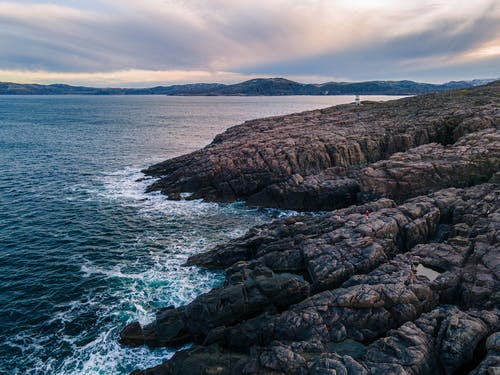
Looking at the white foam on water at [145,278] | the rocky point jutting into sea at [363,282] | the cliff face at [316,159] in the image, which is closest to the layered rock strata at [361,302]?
the rocky point jutting into sea at [363,282]

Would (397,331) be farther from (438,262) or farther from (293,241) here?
(293,241)

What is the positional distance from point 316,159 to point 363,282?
121ft

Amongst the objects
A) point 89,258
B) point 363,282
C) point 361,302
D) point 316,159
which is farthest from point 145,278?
point 316,159

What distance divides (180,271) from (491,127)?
59689 mm

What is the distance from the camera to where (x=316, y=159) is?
59.1 meters

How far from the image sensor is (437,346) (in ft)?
62.3

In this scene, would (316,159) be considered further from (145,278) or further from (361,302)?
(361,302)

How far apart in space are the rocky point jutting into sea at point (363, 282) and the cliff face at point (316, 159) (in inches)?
18.2

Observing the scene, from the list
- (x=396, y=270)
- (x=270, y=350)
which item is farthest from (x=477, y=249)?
(x=270, y=350)

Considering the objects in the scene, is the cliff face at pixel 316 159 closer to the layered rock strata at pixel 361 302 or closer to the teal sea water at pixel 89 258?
the teal sea water at pixel 89 258

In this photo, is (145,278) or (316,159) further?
(316,159)

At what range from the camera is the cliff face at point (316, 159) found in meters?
51.6

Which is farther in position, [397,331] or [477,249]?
[477,249]

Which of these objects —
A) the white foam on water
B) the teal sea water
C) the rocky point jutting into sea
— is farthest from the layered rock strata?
the teal sea water
